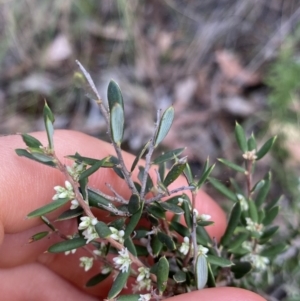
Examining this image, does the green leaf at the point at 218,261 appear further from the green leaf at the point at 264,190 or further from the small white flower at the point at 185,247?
the green leaf at the point at 264,190

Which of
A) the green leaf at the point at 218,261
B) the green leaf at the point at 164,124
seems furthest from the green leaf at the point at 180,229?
the green leaf at the point at 164,124

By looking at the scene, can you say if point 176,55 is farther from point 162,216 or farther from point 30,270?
point 162,216

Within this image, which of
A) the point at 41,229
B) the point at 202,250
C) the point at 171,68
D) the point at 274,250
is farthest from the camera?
the point at 171,68

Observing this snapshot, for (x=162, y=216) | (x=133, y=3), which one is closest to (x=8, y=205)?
(x=162, y=216)

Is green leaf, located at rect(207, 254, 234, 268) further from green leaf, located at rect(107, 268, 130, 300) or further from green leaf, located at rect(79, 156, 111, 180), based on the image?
green leaf, located at rect(79, 156, 111, 180)

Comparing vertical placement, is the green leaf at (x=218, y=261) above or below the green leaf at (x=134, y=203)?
below

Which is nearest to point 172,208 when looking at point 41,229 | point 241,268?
point 241,268

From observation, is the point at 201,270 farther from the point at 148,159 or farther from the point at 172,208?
the point at 148,159
